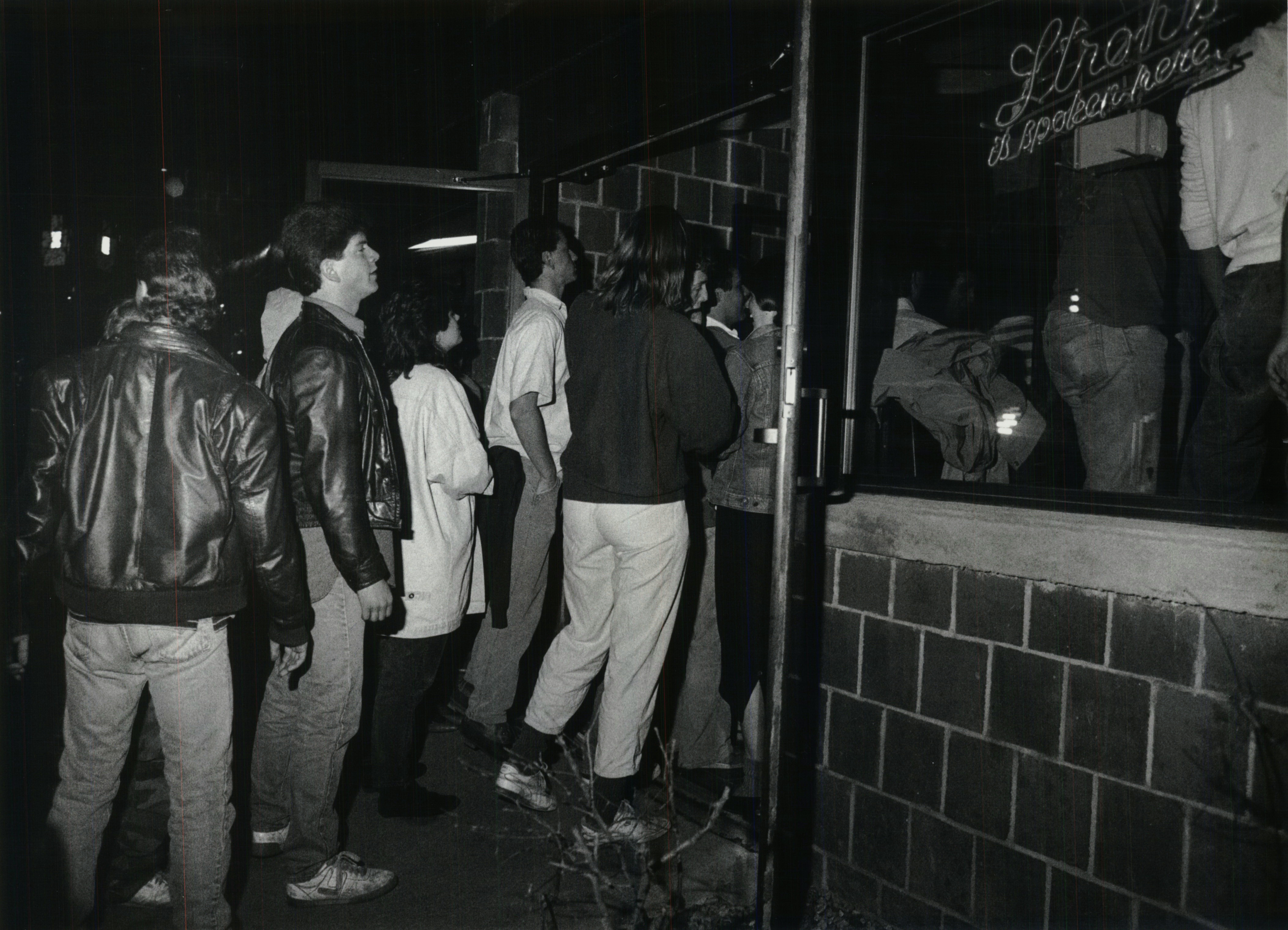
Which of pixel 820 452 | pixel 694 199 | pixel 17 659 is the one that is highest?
pixel 694 199

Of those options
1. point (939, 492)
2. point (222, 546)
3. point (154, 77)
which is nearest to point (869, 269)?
point (939, 492)

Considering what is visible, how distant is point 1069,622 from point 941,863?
3.02 ft

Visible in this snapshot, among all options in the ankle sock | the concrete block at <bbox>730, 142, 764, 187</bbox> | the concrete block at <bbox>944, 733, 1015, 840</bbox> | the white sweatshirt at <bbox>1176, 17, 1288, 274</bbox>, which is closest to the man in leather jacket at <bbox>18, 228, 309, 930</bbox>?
the ankle sock

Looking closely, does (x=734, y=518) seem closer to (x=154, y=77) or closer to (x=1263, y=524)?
(x=1263, y=524)

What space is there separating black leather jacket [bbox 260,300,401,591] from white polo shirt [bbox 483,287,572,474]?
1.00m

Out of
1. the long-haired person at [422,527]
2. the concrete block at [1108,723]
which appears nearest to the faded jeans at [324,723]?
the long-haired person at [422,527]

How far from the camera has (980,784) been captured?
308 cm

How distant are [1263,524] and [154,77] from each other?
807cm

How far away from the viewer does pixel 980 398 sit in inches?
150

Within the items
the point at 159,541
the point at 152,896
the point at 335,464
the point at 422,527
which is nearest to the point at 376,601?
the point at 335,464

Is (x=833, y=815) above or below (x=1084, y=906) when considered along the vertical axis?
below

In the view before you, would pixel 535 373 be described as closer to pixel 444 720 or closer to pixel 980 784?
pixel 444 720

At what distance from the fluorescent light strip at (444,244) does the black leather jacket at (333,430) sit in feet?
8.21

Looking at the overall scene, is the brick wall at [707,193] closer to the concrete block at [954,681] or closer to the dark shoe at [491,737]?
the dark shoe at [491,737]
